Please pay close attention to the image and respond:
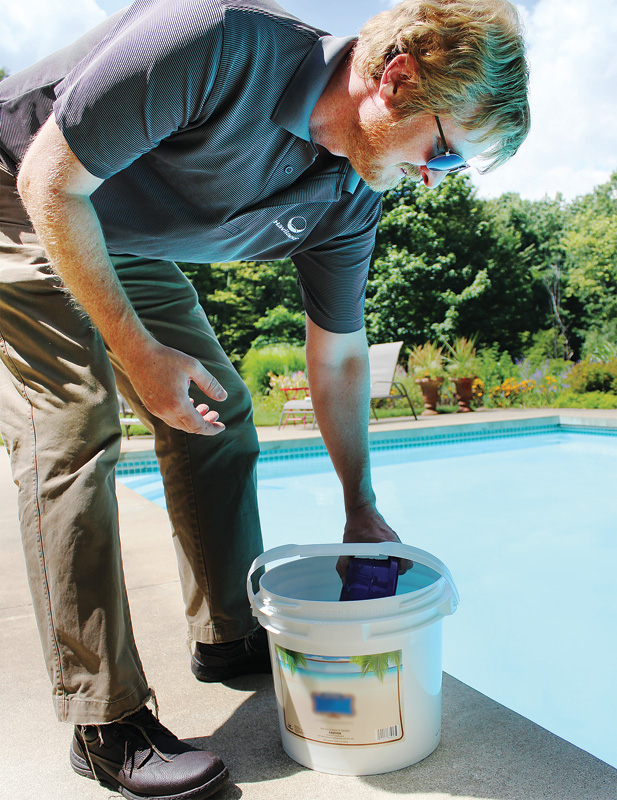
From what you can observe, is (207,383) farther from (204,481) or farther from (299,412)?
(299,412)

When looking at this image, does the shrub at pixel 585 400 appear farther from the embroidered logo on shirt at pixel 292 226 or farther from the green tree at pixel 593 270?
the embroidered logo on shirt at pixel 292 226

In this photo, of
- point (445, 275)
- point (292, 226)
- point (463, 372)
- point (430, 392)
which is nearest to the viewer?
point (292, 226)

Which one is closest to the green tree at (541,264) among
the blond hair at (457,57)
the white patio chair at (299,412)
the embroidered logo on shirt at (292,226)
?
the white patio chair at (299,412)

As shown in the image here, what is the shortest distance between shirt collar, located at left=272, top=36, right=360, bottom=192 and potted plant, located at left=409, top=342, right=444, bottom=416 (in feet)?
27.4

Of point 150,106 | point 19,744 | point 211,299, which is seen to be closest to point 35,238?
point 150,106

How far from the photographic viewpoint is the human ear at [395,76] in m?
1.08

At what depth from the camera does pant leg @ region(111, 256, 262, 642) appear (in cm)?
148

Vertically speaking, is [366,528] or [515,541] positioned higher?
[366,528]

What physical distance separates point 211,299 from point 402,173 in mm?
14344

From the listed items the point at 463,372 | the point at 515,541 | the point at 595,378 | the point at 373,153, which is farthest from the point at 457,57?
the point at 595,378

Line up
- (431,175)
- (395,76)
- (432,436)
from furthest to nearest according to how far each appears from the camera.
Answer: (432,436), (431,175), (395,76)

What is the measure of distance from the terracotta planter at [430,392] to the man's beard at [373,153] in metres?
8.20

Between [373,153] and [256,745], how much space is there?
44.0 inches

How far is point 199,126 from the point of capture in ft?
3.66
